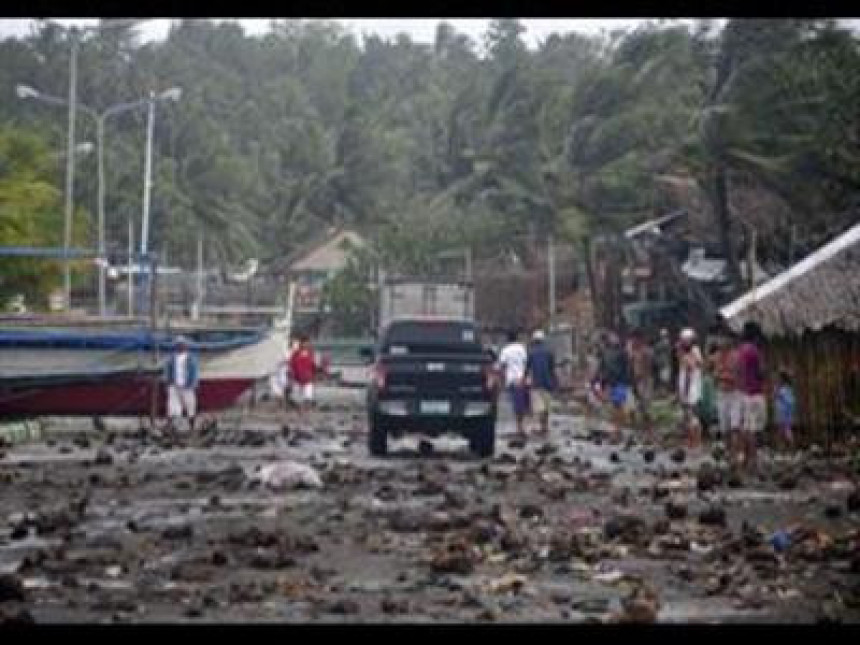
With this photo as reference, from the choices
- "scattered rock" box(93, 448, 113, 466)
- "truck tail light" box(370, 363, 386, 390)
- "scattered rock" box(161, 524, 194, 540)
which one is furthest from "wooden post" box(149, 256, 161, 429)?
"scattered rock" box(161, 524, 194, 540)

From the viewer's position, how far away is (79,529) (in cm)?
1727

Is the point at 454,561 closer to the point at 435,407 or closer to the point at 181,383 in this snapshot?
the point at 435,407

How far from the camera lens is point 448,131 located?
98.7 m

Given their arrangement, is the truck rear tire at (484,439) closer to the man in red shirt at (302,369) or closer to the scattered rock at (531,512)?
the scattered rock at (531,512)

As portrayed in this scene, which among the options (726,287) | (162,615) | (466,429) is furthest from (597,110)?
(162,615)

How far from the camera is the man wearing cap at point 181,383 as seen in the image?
34094 millimetres

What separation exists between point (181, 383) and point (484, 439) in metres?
7.98

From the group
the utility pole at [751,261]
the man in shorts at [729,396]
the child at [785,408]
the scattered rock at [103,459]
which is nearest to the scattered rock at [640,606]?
the man in shorts at [729,396]

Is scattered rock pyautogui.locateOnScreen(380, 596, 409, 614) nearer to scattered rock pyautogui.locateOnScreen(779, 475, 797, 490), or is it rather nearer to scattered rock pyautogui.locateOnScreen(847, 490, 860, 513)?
scattered rock pyautogui.locateOnScreen(847, 490, 860, 513)

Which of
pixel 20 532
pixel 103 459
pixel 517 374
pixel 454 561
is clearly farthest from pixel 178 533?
pixel 517 374

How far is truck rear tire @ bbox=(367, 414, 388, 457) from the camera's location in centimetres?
2791

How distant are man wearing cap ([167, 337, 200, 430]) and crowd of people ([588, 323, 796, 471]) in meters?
7.54

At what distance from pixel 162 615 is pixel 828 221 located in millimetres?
35413
